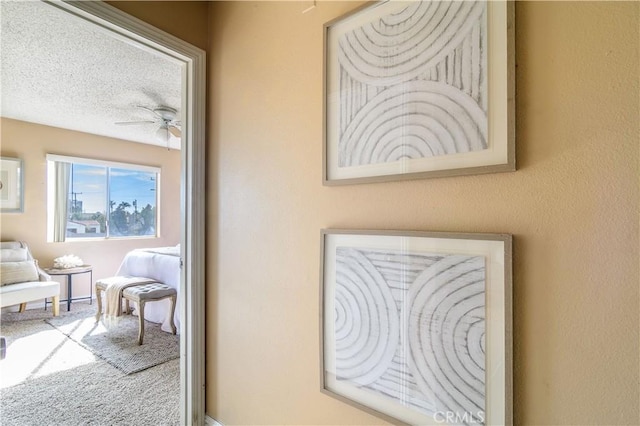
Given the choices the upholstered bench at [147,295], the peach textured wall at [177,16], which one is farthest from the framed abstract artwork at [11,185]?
the peach textured wall at [177,16]

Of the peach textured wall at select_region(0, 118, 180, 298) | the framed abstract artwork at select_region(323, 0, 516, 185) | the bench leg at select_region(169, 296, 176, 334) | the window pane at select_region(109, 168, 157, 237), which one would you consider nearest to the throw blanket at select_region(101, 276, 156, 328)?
the bench leg at select_region(169, 296, 176, 334)

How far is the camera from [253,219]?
58.5 inches

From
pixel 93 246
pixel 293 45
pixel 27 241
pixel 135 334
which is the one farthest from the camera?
pixel 93 246

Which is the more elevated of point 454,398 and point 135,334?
point 454,398

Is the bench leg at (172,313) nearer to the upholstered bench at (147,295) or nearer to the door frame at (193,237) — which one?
the upholstered bench at (147,295)

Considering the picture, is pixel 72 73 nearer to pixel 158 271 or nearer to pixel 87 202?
pixel 158 271

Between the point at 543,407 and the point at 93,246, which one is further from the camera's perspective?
the point at 93,246

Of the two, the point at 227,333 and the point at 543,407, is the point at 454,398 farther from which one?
the point at 227,333

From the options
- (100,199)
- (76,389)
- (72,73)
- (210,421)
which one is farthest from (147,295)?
(100,199)

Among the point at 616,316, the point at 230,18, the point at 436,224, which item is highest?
the point at 230,18

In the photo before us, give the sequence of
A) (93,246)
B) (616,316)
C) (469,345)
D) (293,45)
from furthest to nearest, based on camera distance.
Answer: (93,246)
(293,45)
(469,345)
(616,316)

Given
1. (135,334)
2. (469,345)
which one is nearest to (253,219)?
(469,345)

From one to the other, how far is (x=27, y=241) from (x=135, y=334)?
2450 millimetres

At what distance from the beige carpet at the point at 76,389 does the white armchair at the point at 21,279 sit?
0.63m
